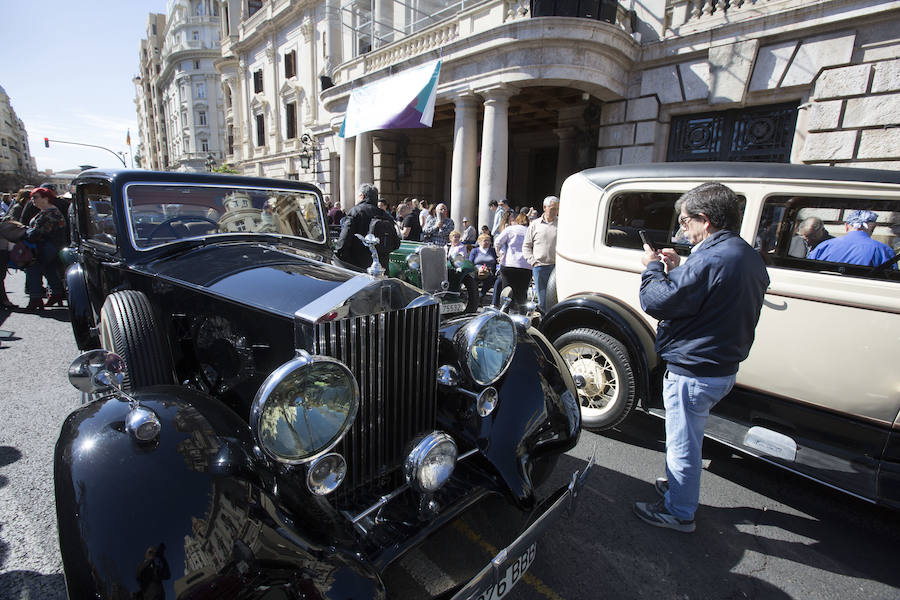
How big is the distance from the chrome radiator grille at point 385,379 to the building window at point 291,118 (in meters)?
24.8

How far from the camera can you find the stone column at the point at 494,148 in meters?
9.72

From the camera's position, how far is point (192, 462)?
133 centimetres

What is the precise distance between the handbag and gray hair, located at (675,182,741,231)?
8337 mm

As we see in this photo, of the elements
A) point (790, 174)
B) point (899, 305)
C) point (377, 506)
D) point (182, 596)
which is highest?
point (790, 174)

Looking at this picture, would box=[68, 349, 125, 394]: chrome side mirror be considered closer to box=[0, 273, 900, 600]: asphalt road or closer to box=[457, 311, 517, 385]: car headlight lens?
box=[0, 273, 900, 600]: asphalt road

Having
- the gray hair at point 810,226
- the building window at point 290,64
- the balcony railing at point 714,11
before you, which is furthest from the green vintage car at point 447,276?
the building window at point 290,64

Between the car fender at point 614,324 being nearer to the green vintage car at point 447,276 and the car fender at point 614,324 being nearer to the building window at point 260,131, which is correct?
the green vintage car at point 447,276

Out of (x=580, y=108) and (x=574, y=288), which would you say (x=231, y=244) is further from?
(x=580, y=108)

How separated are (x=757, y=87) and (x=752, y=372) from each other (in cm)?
773

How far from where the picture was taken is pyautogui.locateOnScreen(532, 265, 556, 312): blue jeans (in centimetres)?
566

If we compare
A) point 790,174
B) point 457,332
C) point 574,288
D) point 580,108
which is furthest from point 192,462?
point 580,108

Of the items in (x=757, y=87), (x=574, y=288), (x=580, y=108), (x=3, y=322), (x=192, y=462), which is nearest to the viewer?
(x=192, y=462)

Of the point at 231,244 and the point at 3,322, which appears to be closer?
the point at 231,244

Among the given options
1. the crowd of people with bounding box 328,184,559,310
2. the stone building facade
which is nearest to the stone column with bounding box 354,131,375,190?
the stone building facade
